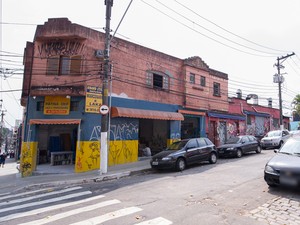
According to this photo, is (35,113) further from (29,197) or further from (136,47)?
(136,47)

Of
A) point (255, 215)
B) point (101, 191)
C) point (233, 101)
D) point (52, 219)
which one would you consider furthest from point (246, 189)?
point (233, 101)

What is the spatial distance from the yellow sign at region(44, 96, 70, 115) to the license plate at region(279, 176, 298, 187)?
35.3 feet

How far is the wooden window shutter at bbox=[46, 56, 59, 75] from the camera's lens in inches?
534

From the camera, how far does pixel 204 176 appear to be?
32.6ft

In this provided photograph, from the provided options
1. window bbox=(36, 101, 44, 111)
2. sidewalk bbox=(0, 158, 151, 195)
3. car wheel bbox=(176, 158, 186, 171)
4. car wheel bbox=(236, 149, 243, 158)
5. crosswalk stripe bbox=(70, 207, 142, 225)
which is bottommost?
sidewalk bbox=(0, 158, 151, 195)

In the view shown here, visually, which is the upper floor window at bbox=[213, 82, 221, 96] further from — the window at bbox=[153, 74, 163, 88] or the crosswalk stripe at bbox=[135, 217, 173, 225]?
the crosswalk stripe at bbox=[135, 217, 173, 225]

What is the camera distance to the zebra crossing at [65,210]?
5.38 metres

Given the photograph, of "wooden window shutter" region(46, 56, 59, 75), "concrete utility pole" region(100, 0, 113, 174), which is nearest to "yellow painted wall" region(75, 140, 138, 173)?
"concrete utility pole" region(100, 0, 113, 174)

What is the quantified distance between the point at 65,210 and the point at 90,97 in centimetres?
680

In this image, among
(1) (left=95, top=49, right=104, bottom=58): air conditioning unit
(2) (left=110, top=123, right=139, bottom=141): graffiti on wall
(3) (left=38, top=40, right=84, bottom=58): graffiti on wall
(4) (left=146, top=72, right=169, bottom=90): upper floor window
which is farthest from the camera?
(4) (left=146, top=72, right=169, bottom=90): upper floor window

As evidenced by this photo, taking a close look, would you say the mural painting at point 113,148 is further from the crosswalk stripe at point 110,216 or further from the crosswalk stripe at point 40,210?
the crosswalk stripe at point 110,216

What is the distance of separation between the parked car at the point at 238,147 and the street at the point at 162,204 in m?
6.31

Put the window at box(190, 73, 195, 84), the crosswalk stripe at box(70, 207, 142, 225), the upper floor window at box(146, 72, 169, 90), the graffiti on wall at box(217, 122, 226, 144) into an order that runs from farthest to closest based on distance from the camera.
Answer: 1. the graffiti on wall at box(217, 122, 226, 144)
2. the window at box(190, 73, 195, 84)
3. the upper floor window at box(146, 72, 169, 90)
4. the crosswalk stripe at box(70, 207, 142, 225)

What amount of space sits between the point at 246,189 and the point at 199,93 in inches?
→ 524
